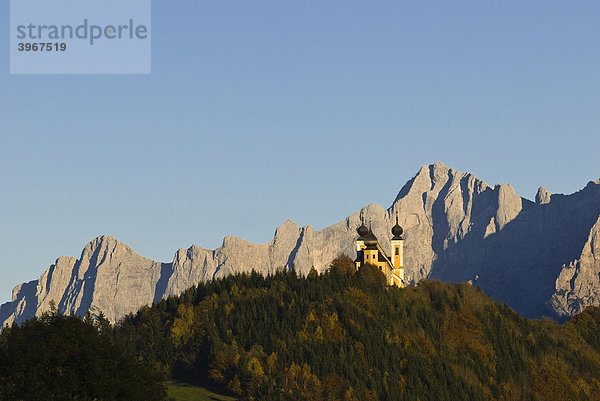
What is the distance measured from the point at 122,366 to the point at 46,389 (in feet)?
31.8

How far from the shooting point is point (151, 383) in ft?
367

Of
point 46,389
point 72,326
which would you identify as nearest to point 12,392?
point 46,389

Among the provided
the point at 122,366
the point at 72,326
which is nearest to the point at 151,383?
Result: the point at 122,366

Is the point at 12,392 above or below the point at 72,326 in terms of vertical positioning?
below

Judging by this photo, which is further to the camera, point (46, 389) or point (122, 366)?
point (122, 366)

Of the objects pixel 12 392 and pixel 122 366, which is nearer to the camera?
pixel 12 392

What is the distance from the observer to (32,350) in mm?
105250

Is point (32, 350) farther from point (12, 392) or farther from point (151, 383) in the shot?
point (151, 383)

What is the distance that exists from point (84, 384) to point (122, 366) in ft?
17.8

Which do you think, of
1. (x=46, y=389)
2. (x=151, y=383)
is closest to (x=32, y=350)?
(x=46, y=389)

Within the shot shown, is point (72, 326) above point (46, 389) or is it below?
above

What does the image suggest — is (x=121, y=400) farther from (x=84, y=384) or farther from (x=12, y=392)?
(x=12, y=392)

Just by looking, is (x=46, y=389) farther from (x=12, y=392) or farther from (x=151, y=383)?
(x=151, y=383)

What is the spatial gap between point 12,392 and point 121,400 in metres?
11.5
